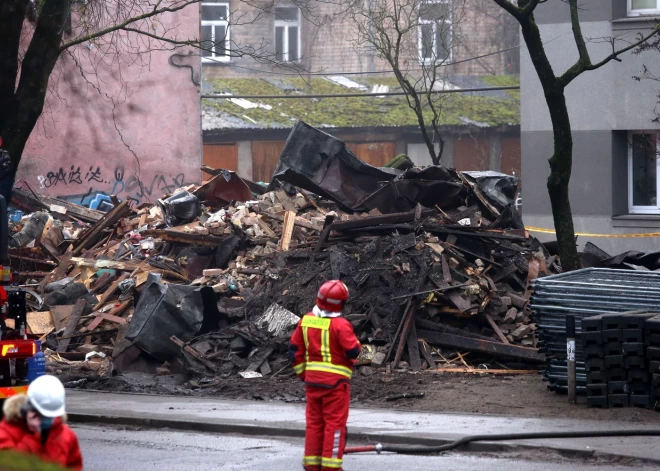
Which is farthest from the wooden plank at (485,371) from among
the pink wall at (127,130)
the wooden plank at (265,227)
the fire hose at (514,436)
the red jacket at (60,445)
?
the pink wall at (127,130)

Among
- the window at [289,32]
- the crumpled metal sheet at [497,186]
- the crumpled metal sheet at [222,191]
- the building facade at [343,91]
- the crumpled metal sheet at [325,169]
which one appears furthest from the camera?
the window at [289,32]

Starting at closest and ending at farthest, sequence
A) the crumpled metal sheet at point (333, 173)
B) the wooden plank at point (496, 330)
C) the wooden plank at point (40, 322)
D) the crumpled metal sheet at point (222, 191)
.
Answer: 1. the wooden plank at point (496, 330)
2. the wooden plank at point (40, 322)
3. the crumpled metal sheet at point (333, 173)
4. the crumpled metal sheet at point (222, 191)

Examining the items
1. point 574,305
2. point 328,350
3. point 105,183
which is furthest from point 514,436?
point 105,183

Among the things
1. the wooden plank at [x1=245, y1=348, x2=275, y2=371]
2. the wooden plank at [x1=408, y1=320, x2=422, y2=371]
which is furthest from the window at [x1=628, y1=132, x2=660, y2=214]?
the wooden plank at [x1=245, y1=348, x2=275, y2=371]

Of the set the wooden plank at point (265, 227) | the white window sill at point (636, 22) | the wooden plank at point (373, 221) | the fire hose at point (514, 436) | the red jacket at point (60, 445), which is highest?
the white window sill at point (636, 22)

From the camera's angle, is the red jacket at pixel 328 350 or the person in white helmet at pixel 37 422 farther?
the red jacket at pixel 328 350

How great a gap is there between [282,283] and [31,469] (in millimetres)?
12929

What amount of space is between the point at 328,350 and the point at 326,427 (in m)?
0.59

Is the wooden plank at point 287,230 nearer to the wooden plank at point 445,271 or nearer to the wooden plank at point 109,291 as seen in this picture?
the wooden plank at point 109,291

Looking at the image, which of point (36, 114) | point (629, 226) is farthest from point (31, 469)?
point (629, 226)

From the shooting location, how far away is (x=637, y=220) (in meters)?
19.1

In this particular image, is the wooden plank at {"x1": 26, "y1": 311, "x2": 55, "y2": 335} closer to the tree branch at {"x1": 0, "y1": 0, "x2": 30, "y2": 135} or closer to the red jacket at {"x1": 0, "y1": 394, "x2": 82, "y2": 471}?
the tree branch at {"x1": 0, "y1": 0, "x2": 30, "y2": 135}

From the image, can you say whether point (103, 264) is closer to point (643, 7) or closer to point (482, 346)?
point (482, 346)

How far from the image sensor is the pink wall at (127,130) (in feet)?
85.0
